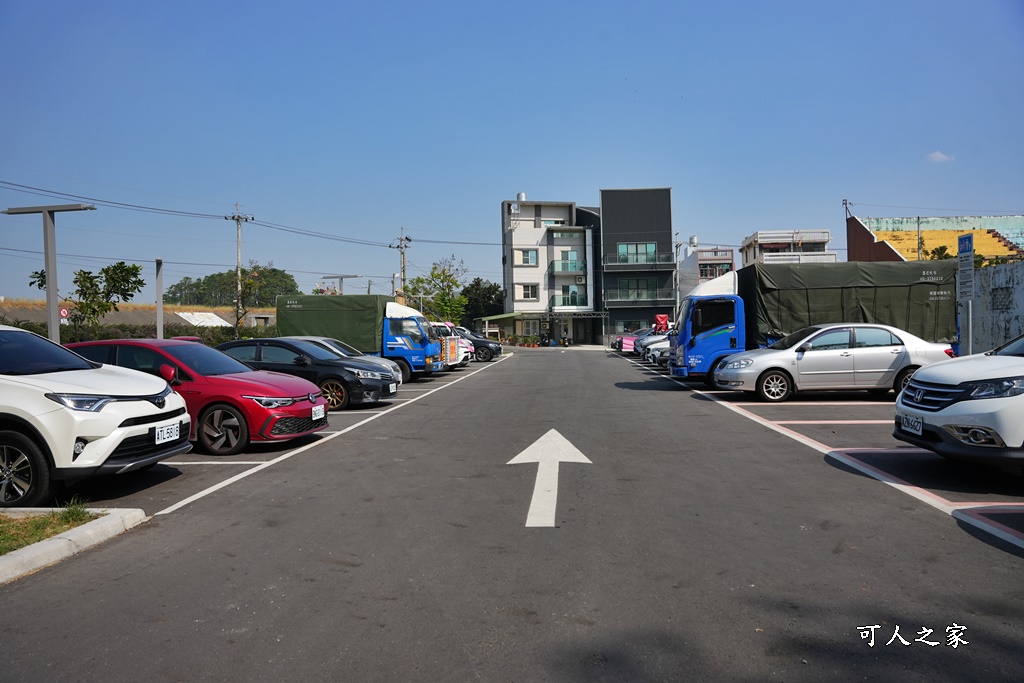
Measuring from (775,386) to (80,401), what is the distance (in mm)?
12253

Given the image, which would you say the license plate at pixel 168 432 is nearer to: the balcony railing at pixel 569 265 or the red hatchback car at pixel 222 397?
the red hatchback car at pixel 222 397

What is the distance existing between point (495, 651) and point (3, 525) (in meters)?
4.38

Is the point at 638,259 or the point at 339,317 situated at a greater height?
the point at 638,259

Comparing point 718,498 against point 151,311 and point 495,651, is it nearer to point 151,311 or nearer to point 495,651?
point 495,651

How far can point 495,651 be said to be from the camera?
11.5 feet

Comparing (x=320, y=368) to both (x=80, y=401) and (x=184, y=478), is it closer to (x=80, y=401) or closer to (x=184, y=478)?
(x=184, y=478)

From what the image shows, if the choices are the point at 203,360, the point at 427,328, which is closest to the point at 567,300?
the point at 427,328

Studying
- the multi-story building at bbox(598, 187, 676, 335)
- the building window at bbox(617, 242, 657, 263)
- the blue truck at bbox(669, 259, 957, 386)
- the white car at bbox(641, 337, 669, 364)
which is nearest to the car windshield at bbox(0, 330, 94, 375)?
the blue truck at bbox(669, 259, 957, 386)

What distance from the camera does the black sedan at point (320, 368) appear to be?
13555mm

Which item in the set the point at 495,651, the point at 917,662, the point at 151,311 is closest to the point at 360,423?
the point at 495,651

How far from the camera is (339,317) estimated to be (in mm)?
22906

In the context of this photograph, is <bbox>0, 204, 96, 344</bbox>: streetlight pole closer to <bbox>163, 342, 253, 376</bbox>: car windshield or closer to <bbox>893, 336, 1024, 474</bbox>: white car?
<bbox>163, 342, 253, 376</bbox>: car windshield

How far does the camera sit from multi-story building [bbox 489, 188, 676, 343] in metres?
63.7

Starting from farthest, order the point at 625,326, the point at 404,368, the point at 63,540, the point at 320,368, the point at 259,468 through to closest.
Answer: the point at 625,326 → the point at 404,368 → the point at 320,368 → the point at 259,468 → the point at 63,540
